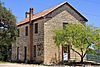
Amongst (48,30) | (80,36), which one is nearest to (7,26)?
(48,30)

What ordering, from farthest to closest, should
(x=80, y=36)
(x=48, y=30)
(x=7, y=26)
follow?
(x=7, y=26) → (x=48, y=30) → (x=80, y=36)

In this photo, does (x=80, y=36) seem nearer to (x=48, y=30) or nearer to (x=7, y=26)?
(x=48, y=30)

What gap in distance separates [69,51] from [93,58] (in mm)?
8146

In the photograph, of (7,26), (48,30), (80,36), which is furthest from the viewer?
(7,26)

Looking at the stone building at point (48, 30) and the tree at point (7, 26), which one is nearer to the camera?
the stone building at point (48, 30)

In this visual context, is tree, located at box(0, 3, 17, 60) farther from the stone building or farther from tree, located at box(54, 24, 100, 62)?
tree, located at box(54, 24, 100, 62)

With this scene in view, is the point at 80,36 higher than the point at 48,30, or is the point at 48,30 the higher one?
the point at 48,30

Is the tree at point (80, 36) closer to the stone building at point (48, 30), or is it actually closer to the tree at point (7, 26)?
the stone building at point (48, 30)

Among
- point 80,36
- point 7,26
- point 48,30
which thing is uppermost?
point 7,26

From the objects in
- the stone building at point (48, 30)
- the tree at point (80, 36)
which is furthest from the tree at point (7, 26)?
the tree at point (80, 36)

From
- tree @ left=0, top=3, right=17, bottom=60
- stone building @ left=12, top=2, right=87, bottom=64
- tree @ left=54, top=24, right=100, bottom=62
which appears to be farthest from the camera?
tree @ left=0, top=3, right=17, bottom=60

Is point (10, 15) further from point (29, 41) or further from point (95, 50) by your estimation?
point (95, 50)

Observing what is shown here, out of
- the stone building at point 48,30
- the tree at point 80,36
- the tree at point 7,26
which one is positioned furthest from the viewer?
the tree at point 7,26

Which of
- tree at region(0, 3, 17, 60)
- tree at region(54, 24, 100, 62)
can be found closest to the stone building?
tree at region(0, 3, 17, 60)
